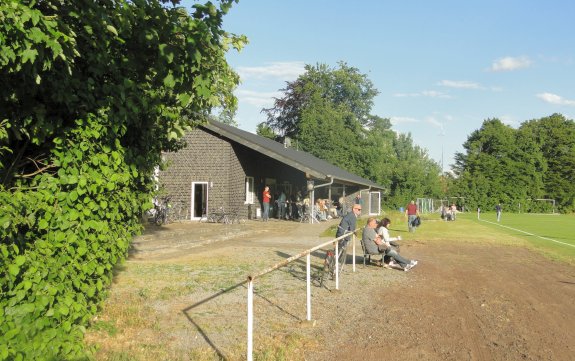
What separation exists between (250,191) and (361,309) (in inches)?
764

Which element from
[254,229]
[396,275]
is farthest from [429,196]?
[396,275]

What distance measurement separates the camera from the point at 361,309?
8.04 meters

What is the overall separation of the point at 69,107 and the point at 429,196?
204 feet

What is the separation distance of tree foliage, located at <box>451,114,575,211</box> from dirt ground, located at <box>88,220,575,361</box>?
191 feet

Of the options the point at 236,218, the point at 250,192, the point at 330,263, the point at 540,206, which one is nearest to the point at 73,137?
the point at 330,263

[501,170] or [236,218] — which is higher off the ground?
[501,170]

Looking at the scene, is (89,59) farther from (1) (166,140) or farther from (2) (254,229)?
(2) (254,229)

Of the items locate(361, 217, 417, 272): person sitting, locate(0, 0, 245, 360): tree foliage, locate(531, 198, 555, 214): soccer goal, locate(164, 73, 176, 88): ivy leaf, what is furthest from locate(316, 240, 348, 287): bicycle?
locate(531, 198, 555, 214): soccer goal

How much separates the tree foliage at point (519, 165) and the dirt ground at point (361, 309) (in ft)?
191

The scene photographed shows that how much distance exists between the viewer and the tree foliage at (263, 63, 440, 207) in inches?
2286

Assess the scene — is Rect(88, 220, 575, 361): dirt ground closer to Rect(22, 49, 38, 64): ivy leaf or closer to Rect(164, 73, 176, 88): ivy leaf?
Rect(164, 73, 176, 88): ivy leaf

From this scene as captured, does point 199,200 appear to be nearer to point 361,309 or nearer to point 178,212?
point 178,212

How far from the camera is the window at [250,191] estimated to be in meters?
26.7

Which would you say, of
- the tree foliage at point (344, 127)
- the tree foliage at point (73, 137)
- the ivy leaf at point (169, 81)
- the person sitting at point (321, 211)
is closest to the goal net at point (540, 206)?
the tree foliage at point (344, 127)
